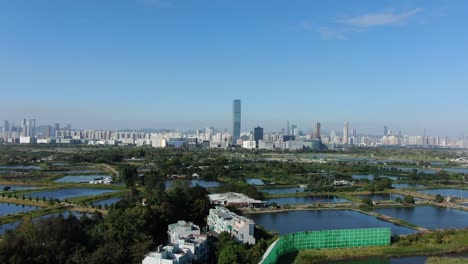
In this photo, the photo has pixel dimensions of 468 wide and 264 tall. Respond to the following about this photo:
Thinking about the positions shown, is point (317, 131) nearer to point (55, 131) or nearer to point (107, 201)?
point (55, 131)

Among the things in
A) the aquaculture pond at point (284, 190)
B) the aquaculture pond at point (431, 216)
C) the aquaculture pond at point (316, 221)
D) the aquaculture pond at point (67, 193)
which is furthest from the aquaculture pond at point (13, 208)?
the aquaculture pond at point (431, 216)

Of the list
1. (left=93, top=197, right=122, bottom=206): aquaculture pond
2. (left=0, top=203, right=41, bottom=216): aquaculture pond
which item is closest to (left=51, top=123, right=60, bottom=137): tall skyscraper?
(left=93, top=197, right=122, bottom=206): aquaculture pond

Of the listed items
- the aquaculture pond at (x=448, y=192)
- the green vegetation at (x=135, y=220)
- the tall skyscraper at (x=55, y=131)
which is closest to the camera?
the green vegetation at (x=135, y=220)

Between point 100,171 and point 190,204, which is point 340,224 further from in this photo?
point 100,171

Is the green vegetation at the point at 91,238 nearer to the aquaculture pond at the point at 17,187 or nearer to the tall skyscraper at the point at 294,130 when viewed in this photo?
the aquaculture pond at the point at 17,187

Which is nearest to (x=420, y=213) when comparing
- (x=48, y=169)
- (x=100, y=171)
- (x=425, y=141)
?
(x=100, y=171)

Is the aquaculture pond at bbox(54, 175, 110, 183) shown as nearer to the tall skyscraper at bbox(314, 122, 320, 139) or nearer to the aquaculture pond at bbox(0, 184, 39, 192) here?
the aquaculture pond at bbox(0, 184, 39, 192)

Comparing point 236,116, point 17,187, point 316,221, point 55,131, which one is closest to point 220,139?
point 236,116
